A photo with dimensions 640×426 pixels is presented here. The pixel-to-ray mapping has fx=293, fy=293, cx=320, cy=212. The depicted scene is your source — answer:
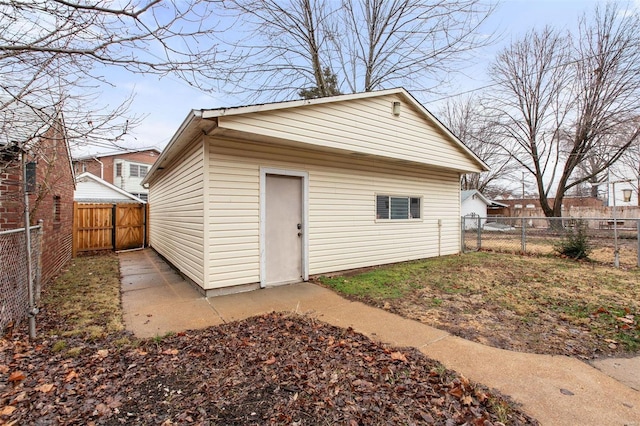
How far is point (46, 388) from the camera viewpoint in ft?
7.79

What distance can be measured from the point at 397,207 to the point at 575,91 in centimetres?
1692

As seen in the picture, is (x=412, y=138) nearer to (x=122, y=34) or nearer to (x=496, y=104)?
(x=122, y=34)

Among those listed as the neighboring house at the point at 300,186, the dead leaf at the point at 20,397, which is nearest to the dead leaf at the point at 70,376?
the dead leaf at the point at 20,397

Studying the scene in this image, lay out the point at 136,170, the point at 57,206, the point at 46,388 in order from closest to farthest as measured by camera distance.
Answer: the point at 46,388 < the point at 57,206 < the point at 136,170

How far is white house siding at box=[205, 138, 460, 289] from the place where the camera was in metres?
5.20

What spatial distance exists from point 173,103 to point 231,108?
5.21 feet

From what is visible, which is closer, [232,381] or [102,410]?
[102,410]

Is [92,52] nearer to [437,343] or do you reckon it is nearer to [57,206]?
[437,343]

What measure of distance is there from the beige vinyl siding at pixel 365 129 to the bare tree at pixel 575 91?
43.9 ft

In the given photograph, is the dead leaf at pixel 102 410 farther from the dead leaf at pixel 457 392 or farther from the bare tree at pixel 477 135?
the bare tree at pixel 477 135

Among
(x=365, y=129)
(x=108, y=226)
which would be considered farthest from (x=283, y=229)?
(x=108, y=226)

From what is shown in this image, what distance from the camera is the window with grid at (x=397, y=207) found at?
7.64 metres

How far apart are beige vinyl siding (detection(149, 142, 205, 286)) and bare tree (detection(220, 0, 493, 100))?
4927mm

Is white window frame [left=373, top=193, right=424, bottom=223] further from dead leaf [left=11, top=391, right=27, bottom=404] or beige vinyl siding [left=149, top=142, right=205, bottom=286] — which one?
dead leaf [left=11, top=391, right=27, bottom=404]
